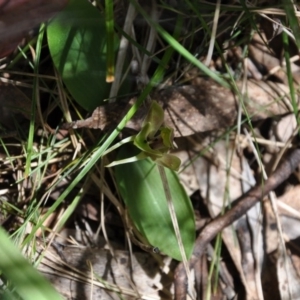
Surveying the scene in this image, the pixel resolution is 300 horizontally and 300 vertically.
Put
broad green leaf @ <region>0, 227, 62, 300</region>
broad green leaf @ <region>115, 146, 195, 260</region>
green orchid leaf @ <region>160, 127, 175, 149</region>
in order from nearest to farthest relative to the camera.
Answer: broad green leaf @ <region>0, 227, 62, 300</region> < green orchid leaf @ <region>160, 127, 175, 149</region> < broad green leaf @ <region>115, 146, 195, 260</region>

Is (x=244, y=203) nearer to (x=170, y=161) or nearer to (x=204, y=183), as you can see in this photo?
(x=204, y=183)

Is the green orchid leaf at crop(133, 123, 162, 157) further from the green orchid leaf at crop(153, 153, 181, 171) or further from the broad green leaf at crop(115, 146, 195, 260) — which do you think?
the broad green leaf at crop(115, 146, 195, 260)

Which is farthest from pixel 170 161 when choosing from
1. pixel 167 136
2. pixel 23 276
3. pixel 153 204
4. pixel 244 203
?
pixel 23 276

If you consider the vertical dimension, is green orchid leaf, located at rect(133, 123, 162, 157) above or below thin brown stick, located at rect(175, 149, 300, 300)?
above

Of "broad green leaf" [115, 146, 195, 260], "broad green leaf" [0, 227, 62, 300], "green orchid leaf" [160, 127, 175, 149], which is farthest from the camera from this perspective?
"broad green leaf" [115, 146, 195, 260]

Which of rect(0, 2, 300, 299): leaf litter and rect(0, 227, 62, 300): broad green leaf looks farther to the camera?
rect(0, 2, 300, 299): leaf litter

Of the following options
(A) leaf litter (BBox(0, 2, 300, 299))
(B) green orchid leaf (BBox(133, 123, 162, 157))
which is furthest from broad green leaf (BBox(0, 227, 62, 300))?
(A) leaf litter (BBox(0, 2, 300, 299))

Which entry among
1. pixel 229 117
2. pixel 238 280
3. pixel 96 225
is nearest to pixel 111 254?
pixel 96 225
